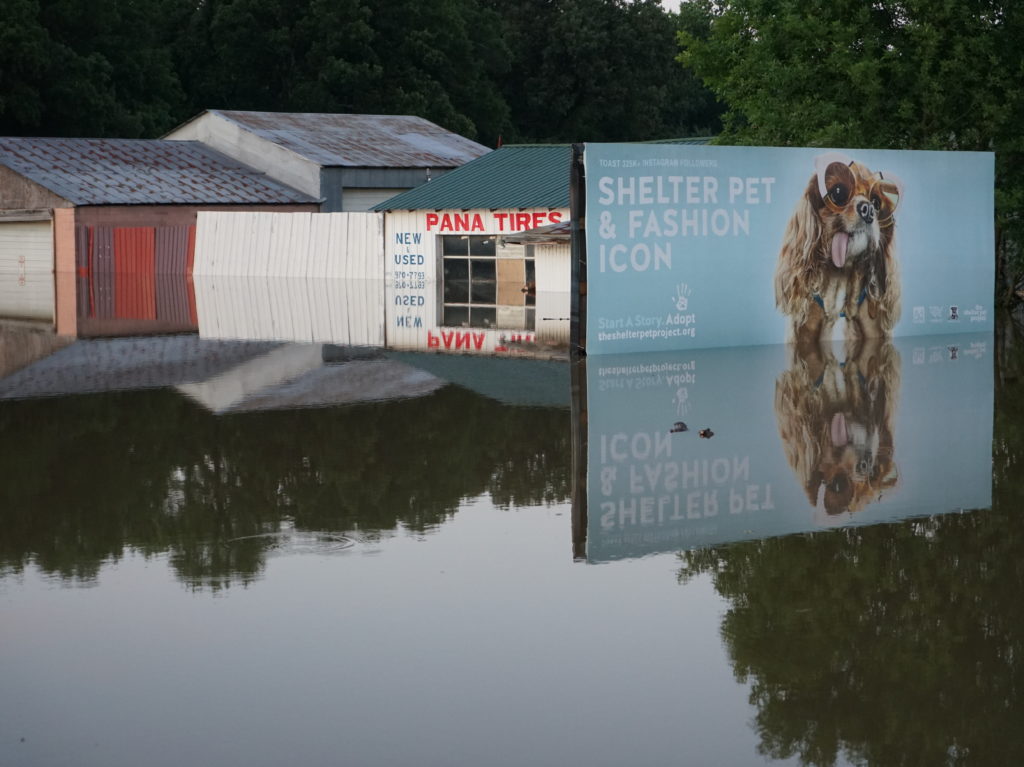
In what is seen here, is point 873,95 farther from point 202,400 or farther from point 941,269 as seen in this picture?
point 202,400

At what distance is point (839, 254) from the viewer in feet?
81.8

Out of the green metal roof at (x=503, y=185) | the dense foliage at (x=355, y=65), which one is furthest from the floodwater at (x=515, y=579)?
the dense foliage at (x=355, y=65)

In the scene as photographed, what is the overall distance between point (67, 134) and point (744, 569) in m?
59.0

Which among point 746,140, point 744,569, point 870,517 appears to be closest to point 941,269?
point 746,140

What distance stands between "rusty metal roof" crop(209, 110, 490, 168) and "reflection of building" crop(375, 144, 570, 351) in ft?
37.3

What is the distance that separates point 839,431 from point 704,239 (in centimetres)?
902

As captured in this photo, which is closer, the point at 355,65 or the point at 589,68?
the point at 355,65

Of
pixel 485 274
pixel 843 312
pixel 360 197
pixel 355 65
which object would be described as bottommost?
pixel 843 312

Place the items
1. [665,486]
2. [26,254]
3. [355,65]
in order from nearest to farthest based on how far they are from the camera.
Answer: [665,486], [26,254], [355,65]

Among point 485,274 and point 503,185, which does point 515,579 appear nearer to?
point 485,274

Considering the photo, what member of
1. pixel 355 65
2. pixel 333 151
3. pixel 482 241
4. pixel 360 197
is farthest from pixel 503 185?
pixel 355 65

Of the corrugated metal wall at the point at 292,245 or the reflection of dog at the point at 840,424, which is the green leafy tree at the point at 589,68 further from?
the reflection of dog at the point at 840,424

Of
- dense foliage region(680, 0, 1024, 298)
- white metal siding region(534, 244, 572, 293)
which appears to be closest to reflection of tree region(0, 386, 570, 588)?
dense foliage region(680, 0, 1024, 298)

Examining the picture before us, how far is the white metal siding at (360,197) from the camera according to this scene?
52688 millimetres
